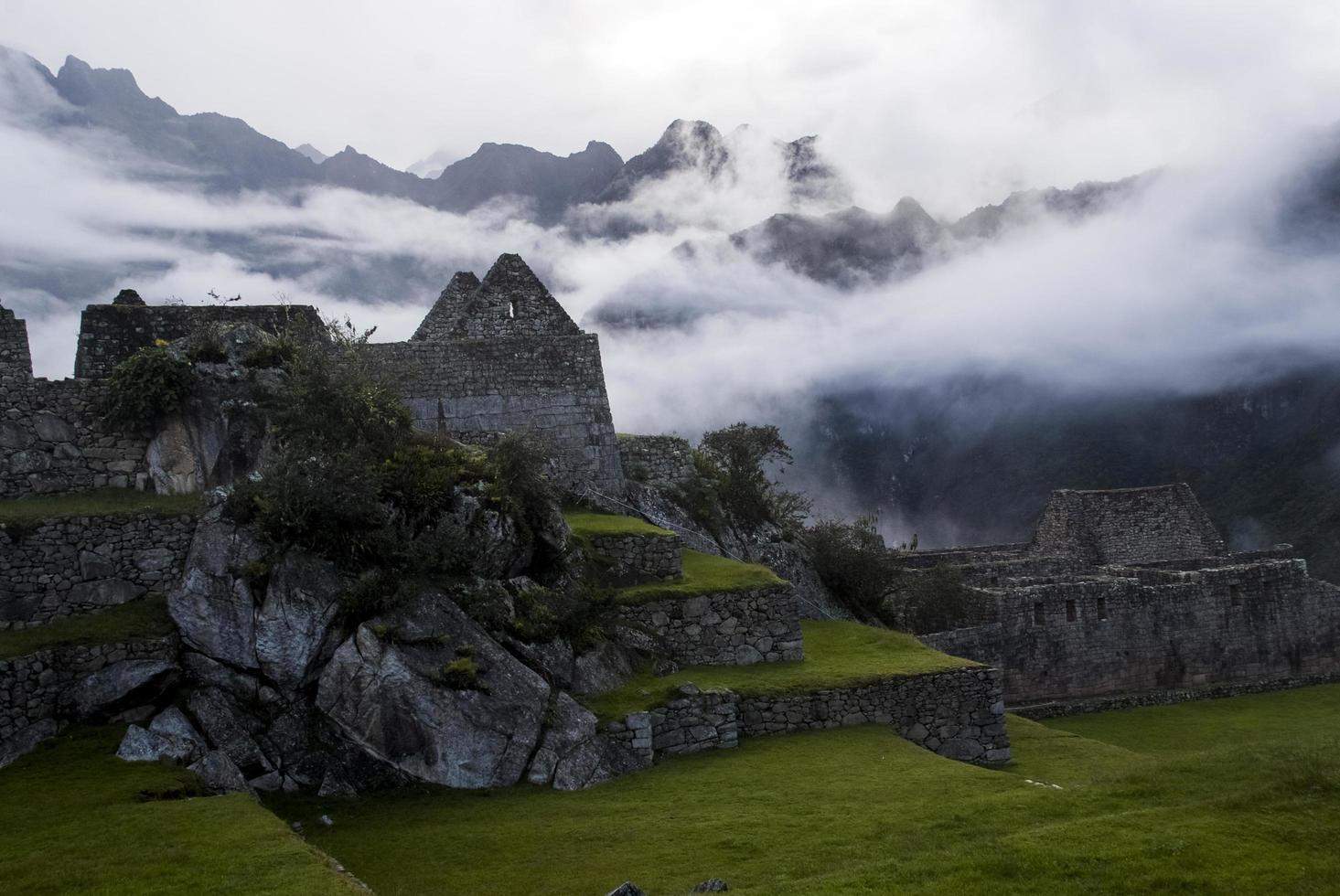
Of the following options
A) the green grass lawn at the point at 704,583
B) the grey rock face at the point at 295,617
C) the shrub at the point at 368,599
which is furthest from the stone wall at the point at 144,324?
the green grass lawn at the point at 704,583

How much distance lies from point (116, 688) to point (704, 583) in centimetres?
1045

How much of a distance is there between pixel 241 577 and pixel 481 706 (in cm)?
432

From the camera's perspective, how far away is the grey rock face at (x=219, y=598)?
16344 millimetres

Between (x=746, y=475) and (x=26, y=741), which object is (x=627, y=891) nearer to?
(x=26, y=741)

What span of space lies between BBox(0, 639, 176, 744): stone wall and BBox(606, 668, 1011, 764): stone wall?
7205mm

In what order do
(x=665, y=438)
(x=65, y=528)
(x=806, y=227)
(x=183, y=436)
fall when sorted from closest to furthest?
(x=65, y=528) < (x=183, y=436) < (x=665, y=438) < (x=806, y=227)

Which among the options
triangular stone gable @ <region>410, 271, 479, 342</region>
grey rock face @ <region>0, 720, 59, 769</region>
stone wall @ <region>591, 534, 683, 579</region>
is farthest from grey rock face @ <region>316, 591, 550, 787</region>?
triangular stone gable @ <region>410, 271, 479, 342</region>

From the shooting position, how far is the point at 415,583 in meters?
16.9

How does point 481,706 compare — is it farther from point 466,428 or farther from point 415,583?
point 466,428

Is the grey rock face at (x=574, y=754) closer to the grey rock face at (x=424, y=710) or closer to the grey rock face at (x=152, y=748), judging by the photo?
the grey rock face at (x=424, y=710)

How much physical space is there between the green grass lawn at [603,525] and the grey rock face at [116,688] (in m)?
8.06

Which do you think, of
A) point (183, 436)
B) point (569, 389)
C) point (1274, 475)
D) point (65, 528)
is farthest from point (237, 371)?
point (1274, 475)

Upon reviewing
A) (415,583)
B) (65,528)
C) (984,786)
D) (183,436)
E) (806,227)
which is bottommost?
(984,786)

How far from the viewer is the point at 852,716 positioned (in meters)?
19.5
